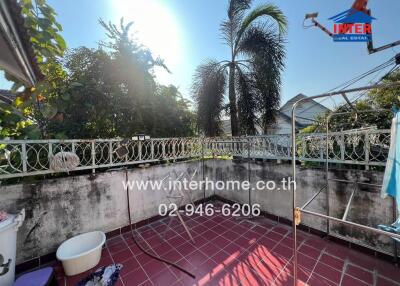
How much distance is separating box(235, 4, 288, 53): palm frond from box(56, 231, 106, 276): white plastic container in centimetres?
623

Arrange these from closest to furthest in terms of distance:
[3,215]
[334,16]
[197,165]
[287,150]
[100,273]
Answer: [3,215] < [100,273] < [287,150] < [334,16] < [197,165]

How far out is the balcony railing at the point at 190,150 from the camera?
2.25 metres

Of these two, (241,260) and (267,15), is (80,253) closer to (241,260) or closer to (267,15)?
(241,260)

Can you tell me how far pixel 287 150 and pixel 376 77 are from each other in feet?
10.8

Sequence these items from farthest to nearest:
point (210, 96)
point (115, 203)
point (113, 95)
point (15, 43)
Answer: point (210, 96)
point (113, 95)
point (115, 203)
point (15, 43)

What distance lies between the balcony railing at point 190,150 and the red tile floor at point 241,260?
4.12 ft

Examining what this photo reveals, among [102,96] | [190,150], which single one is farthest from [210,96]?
[102,96]

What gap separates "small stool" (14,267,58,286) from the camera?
181 cm

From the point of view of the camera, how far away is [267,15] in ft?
17.2

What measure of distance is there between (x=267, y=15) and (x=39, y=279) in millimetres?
7229

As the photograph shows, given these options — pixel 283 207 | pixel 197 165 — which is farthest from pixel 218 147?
pixel 283 207

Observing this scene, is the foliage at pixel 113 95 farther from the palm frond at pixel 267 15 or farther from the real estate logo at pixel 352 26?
the real estate logo at pixel 352 26

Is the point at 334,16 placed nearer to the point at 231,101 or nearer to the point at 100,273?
the point at 231,101

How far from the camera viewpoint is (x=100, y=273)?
2062mm
